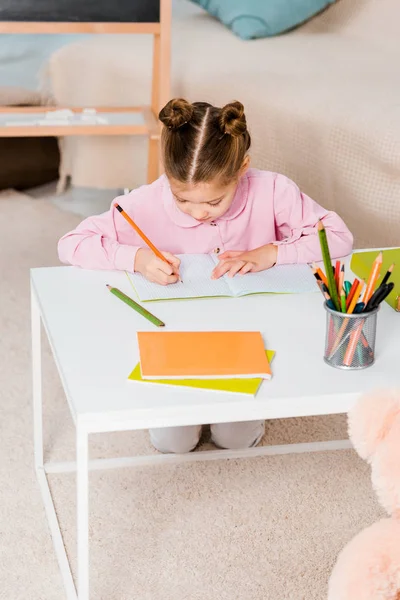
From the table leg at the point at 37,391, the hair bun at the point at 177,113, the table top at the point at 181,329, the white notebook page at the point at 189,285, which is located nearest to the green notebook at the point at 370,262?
the table top at the point at 181,329

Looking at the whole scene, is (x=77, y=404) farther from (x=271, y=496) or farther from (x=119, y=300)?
(x=271, y=496)

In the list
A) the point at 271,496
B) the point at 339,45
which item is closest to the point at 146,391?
the point at 271,496

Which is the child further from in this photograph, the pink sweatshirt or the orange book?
the orange book

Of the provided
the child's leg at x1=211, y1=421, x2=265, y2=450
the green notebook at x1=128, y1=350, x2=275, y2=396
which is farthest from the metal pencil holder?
the child's leg at x1=211, y1=421, x2=265, y2=450

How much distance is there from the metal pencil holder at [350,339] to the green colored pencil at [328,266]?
2cm

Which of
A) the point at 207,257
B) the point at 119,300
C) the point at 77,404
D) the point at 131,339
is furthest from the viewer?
the point at 207,257

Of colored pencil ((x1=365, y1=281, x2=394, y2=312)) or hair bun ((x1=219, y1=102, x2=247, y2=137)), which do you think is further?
hair bun ((x1=219, y1=102, x2=247, y2=137))

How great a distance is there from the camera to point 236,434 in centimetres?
159

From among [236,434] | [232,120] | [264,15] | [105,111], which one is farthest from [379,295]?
[264,15]

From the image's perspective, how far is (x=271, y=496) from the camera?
1484 mm

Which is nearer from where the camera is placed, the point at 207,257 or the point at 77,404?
the point at 77,404

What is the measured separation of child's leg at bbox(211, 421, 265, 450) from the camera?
1.58 meters

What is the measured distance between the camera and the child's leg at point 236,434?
158cm

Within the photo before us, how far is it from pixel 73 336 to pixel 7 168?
1928 mm
